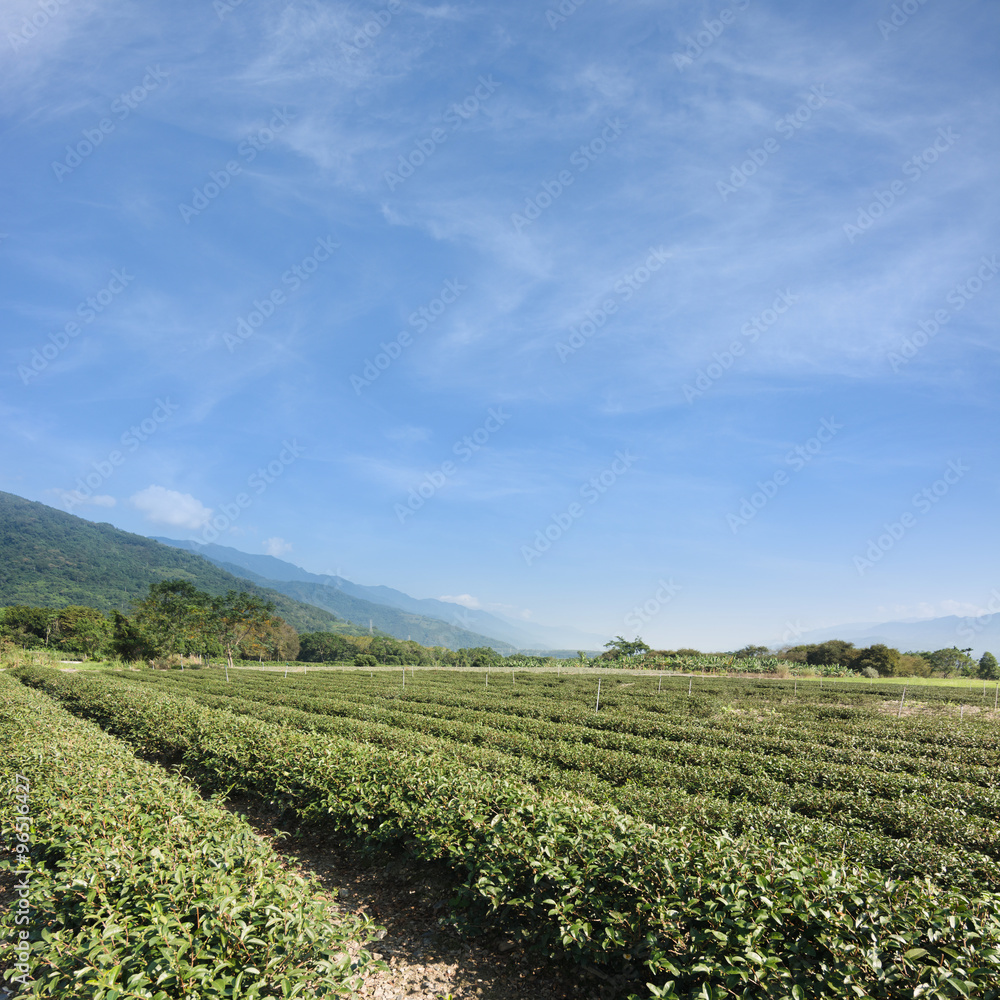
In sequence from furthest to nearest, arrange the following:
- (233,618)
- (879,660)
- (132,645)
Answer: (879,660), (233,618), (132,645)

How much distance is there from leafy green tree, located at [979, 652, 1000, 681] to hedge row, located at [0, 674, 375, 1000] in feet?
313

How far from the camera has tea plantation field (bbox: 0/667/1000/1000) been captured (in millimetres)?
2979

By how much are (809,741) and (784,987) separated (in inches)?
524

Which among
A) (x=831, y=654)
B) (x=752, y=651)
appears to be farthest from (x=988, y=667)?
(x=752, y=651)

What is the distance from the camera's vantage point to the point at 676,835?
182 inches

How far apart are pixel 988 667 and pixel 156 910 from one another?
10038 cm

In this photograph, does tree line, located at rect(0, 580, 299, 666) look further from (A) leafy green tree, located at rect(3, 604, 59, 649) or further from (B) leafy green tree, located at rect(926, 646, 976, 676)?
(B) leafy green tree, located at rect(926, 646, 976, 676)

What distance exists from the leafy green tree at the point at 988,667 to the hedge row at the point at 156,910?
313 ft

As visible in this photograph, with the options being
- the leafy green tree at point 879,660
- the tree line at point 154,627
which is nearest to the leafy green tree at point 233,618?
the tree line at point 154,627

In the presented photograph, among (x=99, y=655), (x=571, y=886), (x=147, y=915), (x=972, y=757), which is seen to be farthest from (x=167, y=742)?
(x=99, y=655)

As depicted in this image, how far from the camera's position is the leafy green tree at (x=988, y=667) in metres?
68.6

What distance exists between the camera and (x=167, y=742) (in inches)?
410

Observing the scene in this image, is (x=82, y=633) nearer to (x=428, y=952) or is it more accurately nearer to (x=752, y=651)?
(x=428, y=952)

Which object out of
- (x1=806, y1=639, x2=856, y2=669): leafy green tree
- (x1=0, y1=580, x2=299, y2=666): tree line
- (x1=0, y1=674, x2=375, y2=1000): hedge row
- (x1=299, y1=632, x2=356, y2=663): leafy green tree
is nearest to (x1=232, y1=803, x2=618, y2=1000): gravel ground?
(x1=0, y1=674, x2=375, y2=1000): hedge row
